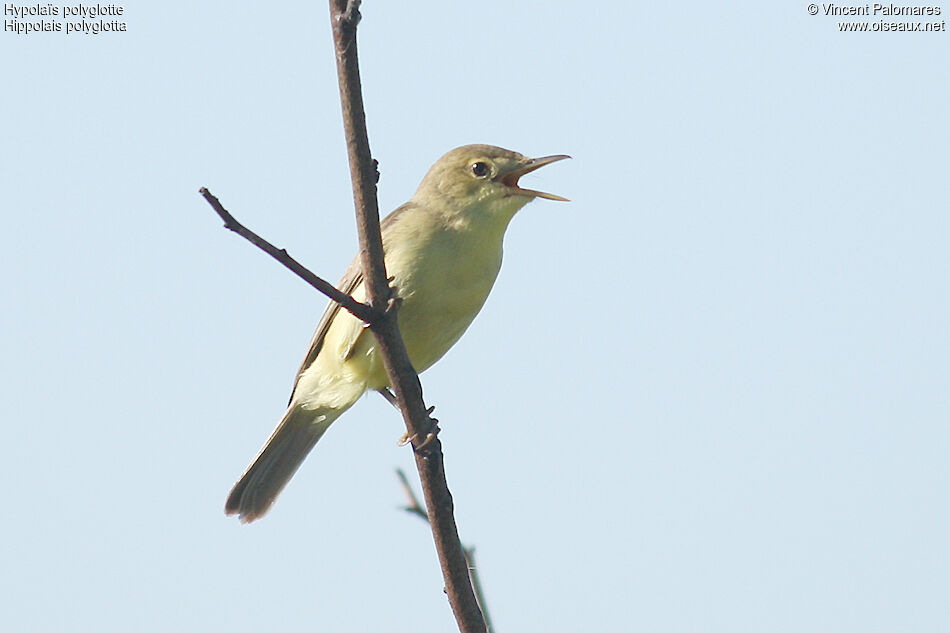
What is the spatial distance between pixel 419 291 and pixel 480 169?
111 centimetres

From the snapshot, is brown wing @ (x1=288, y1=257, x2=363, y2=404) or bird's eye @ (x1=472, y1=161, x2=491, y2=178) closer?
brown wing @ (x1=288, y1=257, x2=363, y2=404)

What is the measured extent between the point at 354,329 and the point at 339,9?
2.37 metres

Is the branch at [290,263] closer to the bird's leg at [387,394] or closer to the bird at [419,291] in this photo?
the bird at [419,291]

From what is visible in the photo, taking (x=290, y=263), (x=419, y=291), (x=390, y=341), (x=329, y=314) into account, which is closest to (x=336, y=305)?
(x=329, y=314)

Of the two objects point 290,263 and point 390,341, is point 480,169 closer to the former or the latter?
point 390,341

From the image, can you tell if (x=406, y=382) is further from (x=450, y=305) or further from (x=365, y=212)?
(x=450, y=305)

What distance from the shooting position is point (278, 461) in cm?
634

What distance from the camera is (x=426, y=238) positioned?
17.4ft

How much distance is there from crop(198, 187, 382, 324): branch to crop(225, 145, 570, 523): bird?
1372 mm

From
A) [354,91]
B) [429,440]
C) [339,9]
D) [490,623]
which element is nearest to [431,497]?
[429,440]

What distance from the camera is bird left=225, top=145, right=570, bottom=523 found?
205 inches

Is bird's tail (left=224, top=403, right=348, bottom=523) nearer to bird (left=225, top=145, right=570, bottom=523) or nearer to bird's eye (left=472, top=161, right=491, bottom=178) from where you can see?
bird (left=225, top=145, right=570, bottom=523)

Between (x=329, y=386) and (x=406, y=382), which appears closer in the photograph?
(x=406, y=382)

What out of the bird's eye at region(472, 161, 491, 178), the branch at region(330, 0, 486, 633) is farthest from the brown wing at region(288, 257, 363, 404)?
the branch at region(330, 0, 486, 633)
